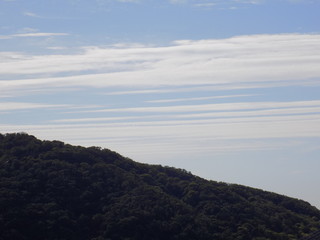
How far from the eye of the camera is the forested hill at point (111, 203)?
55.1 m

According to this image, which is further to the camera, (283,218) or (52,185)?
(283,218)

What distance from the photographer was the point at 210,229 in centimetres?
5972

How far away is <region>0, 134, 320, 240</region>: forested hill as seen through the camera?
55125mm

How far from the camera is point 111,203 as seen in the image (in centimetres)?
6141

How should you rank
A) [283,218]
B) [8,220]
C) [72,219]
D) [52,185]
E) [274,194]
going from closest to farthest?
1. [8,220]
2. [72,219]
3. [52,185]
4. [283,218]
5. [274,194]

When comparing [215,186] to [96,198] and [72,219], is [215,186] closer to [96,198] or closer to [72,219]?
[96,198]

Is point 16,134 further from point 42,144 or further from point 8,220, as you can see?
point 8,220

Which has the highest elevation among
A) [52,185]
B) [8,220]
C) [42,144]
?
[42,144]

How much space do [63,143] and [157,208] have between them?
21.0 metres

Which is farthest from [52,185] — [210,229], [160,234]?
[210,229]

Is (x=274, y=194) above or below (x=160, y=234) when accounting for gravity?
above

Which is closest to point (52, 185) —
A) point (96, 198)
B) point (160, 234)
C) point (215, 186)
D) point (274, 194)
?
point (96, 198)

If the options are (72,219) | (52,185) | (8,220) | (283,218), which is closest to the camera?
(8,220)

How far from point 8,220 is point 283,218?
3221cm
